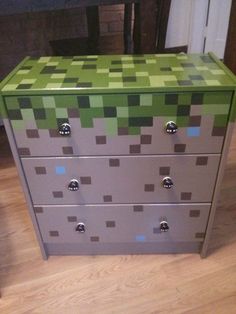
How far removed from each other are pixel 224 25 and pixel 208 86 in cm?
266

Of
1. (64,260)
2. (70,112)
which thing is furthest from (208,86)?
(64,260)

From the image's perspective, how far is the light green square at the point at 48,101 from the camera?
2.41ft

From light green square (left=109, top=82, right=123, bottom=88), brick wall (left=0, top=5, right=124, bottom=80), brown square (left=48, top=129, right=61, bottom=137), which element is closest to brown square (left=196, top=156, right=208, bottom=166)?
light green square (left=109, top=82, right=123, bottom=88)

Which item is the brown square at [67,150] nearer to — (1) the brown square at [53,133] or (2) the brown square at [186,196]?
(1) the brown square at [53,133]

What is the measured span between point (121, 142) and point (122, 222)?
0.33 m

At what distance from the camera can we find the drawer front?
955mm

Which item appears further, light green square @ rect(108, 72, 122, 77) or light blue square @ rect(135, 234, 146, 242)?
light blue square @ rect(135, 234, 146, 242)

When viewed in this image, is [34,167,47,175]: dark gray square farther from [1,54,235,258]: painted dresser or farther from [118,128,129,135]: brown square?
[118,128,129,135]: brown square

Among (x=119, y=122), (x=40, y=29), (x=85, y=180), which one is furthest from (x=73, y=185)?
(x=40, y=29)

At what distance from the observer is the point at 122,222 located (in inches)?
39.0

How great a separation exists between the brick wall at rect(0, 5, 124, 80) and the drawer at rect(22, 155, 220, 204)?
4.56 ft

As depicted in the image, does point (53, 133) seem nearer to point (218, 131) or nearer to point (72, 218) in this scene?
point (72, 218)

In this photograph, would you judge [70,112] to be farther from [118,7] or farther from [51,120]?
[118,7]

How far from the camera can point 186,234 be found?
102 cm
